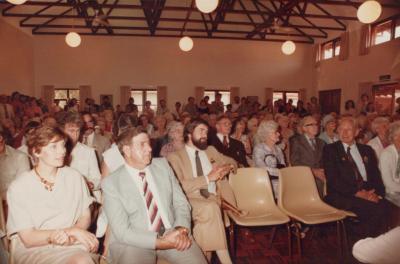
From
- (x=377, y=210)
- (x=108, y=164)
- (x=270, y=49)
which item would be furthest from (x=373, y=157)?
(x=270, y=49)

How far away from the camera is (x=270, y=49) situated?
45.6 feet

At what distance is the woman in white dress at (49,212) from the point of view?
6.17 feet

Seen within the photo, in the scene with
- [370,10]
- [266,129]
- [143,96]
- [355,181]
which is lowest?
[355,181]

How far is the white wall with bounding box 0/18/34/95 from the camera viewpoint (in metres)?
9.39

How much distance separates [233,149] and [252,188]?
1.11 metres

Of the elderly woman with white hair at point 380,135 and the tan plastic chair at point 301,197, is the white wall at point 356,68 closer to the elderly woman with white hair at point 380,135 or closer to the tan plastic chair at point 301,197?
the elderly woman with white hair at point 380,135

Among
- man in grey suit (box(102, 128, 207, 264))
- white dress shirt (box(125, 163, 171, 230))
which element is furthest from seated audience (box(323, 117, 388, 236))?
white dress shirt (box(125, 163, 171, 230))

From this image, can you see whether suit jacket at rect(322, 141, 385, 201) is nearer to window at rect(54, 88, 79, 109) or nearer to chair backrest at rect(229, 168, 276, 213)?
chair backrest at rect(229, 168, 276, 213)

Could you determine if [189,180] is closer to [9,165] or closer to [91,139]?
[9,165]

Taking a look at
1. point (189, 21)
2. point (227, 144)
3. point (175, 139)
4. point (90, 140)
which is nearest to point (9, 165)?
point (90, 140)

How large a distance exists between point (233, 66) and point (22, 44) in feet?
27.6

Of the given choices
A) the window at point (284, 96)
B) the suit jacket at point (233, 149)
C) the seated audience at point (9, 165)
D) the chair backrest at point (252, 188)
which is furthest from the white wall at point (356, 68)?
the seated audience at point (9, 165)

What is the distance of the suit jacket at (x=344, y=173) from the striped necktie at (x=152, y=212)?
6.86ft

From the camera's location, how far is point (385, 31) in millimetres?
9797
